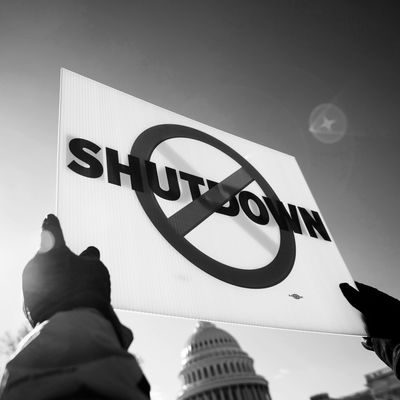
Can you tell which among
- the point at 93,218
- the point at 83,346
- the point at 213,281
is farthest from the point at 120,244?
the point at 83,346

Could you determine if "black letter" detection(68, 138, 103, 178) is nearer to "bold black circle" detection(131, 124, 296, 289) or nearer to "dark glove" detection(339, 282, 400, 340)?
"bold black circle" detection(131, 124, 296, 289)

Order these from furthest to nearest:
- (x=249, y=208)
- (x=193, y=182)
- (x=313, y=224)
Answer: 1. (x=313, y=224)
2. (x=249, y=208)
3. (x=193, y=182)

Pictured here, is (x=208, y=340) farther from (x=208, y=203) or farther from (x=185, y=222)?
(x=185, y=222)

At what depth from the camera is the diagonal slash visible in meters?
1.66

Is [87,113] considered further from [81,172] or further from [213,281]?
[213,281]

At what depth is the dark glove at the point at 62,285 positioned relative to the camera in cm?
87

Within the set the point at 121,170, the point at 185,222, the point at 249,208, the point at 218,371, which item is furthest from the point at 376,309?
the point at 218,371

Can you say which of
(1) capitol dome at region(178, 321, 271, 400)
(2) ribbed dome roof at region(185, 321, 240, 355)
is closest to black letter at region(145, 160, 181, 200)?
(1) capitol dome at region(178, 321, 271, 400)

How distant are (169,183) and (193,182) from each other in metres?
0.20

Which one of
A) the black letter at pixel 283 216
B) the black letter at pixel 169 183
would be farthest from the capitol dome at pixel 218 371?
the black letter at pixel 169 183

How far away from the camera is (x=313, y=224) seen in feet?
7.66

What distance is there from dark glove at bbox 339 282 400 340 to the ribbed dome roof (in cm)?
4889

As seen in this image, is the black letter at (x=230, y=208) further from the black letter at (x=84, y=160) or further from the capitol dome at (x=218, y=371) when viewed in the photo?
the capitol dome at (x=218, y=371)

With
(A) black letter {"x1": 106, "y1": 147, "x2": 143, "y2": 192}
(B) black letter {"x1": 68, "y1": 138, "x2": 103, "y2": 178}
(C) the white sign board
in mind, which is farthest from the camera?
(A) black letter {"x1": 106, "y1": 147, "x2": 143, "y2": 192}
